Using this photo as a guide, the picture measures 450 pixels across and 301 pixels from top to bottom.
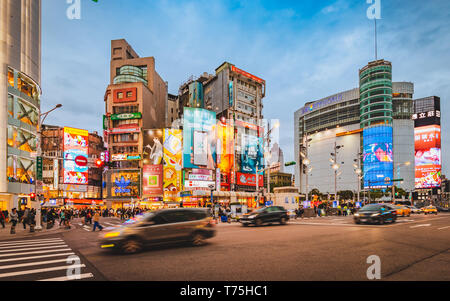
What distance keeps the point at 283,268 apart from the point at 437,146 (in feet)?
449

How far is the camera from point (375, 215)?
20438mm

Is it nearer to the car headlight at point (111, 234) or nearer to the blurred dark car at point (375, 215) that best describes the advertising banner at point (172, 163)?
the blurred dark car at point (375, 215)

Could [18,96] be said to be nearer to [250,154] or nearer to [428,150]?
[250,154]

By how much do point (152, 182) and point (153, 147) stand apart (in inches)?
354

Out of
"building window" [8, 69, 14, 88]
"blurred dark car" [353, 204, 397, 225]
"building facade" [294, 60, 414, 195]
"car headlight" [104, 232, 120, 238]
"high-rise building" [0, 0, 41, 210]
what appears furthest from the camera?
"building facade" [294, 60, 414, 195]

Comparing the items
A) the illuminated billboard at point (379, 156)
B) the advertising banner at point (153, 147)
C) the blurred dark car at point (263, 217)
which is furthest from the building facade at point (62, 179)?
the illuminated billboard at point (379, 156)

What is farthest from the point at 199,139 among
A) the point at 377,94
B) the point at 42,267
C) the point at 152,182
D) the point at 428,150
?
the point at 428,150

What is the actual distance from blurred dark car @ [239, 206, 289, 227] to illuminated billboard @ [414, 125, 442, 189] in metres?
120

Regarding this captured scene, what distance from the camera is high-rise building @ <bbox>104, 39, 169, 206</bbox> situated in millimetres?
71875

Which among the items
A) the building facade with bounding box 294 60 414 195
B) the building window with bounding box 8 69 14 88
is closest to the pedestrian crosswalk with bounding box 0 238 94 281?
the building window with bounding box 8 69 14 88

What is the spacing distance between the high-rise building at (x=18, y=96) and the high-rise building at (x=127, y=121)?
1169 inches

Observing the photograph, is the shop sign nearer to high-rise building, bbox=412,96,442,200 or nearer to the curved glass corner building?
the curved glass corner building

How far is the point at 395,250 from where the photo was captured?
9875 mm
